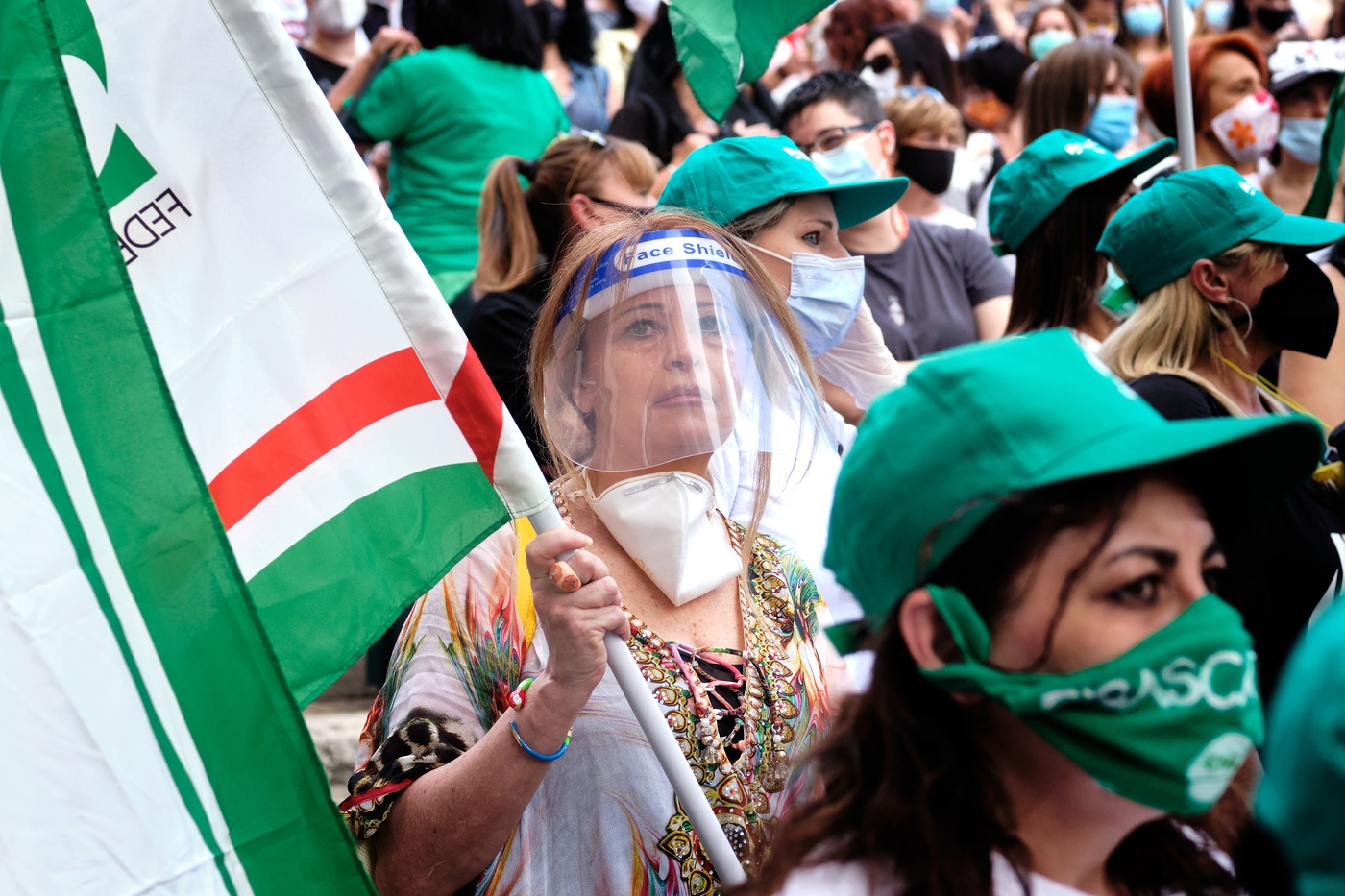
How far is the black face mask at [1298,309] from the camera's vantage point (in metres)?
3.27

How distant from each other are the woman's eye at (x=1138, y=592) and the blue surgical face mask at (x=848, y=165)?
3487mm

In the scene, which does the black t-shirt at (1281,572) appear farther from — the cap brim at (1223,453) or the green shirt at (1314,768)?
the green shirt at (1314,768)

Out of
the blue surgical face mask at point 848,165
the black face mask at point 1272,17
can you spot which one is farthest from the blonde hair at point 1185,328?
the black face mask at point 1272,17

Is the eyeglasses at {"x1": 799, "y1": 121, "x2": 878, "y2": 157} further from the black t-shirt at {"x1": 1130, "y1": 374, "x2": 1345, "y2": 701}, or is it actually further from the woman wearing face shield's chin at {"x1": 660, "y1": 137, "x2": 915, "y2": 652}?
the black t-shirt at {"x1": 1130, "y1": 374, "x2": 1345, "y2": 701}

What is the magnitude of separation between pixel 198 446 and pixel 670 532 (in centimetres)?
78

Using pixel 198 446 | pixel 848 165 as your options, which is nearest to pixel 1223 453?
pixel 198 446

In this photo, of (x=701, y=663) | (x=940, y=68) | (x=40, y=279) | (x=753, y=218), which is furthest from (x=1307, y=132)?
(x=40, y=279)

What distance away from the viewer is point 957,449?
1395mm

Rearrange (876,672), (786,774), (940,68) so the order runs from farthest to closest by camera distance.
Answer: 1. (940,68)
2. (786,774)
3. (876,672)

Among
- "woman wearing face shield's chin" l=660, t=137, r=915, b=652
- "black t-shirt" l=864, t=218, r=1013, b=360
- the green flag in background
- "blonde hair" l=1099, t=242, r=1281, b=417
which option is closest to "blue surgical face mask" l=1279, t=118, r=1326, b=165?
"black t-shirt" l=864, t=218, r=1013, b=360

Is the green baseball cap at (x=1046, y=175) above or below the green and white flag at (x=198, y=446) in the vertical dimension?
below

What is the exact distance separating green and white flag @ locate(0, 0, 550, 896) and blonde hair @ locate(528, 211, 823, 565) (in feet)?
1.34

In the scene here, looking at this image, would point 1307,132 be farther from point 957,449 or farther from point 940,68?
point 957,449

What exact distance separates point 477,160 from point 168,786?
393 cm
